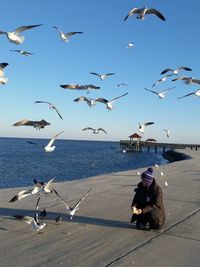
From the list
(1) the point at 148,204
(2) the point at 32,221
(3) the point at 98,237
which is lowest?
(3) the point at 98,237

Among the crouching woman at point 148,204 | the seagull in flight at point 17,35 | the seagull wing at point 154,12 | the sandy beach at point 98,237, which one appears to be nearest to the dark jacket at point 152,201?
the crouching woman at point 148,204

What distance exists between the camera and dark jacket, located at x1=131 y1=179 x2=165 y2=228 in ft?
26.8

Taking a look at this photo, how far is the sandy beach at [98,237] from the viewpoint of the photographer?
20.9 ft

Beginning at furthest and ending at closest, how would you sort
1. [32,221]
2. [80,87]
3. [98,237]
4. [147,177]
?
[80,87]
[147,177]
[32,221]
[98,237]

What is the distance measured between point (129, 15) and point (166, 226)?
504cm

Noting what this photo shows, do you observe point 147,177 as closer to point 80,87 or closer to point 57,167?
point 80,87

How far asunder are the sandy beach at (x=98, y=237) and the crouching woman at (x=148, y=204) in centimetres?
Result: 19

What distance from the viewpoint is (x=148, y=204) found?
27.1 ft

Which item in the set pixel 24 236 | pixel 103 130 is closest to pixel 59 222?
pixel 24 236

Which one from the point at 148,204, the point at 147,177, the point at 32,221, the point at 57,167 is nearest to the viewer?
the point at 32,221

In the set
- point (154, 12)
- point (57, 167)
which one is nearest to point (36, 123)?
point (154, 12)

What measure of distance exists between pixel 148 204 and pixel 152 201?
0.09 meters

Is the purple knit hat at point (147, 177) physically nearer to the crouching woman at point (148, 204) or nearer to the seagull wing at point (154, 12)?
the crouching woman at point (148, 204)

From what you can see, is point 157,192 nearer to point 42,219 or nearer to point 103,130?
point 42,219
